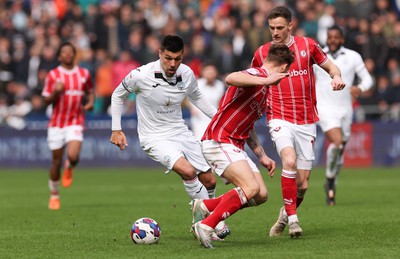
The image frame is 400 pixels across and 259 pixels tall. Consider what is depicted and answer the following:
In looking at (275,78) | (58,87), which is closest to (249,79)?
(275,78)

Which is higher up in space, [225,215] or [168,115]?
Result: [168,115]

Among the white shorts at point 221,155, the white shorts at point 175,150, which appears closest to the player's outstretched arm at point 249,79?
the white shorts at point 221,155

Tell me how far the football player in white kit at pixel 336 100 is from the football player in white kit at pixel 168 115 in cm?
453

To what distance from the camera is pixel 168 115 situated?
39.8 ft

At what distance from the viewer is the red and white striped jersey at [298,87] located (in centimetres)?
1185

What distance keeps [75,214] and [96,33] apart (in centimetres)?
1516

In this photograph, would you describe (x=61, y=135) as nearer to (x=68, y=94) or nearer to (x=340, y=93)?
(x=68, y=94)

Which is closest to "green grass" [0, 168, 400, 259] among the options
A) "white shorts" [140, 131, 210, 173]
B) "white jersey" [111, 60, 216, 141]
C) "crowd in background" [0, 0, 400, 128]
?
"white shorts" [140, 131, 210, 173]

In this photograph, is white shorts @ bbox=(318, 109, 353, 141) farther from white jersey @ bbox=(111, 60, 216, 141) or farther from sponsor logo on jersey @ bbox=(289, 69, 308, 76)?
white jersey @ bbox=(111, 60, 216, 141)

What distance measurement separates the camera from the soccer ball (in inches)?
432

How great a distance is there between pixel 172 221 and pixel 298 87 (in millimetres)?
2945

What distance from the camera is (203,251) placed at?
10.2 m

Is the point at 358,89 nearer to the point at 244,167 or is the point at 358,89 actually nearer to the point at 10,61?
the point at 244,167

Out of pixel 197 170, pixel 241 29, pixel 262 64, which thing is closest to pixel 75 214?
pixel 197 170
